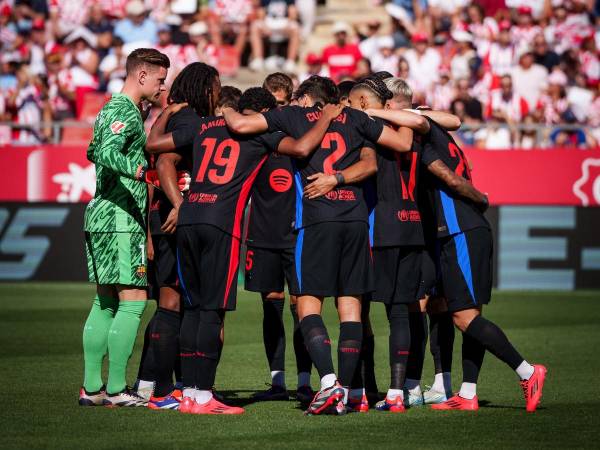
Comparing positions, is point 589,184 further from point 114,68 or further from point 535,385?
point 535,385

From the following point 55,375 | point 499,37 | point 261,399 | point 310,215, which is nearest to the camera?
point 310,215

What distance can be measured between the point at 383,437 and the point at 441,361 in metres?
1.87

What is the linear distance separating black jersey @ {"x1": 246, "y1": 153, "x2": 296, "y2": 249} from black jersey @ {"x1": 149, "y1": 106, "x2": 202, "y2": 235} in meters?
0.94

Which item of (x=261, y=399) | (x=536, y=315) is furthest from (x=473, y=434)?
(x=536, y=315)

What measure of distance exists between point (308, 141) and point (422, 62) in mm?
14588

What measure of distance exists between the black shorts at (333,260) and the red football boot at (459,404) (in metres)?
1.09

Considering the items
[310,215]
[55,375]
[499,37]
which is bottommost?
[55,375]

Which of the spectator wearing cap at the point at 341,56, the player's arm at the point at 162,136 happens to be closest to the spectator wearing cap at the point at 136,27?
the spectator wearing cap at the point at 341,56

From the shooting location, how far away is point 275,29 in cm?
2456

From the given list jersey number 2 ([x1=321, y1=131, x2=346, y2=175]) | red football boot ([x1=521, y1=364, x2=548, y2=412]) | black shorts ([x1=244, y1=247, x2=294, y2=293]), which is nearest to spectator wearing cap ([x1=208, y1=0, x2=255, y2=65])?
black shorts ([x1=244, y1=247, x2=294, y2=293])

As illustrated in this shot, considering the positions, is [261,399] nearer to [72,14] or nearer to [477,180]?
[477,180]

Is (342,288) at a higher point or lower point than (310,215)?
lower

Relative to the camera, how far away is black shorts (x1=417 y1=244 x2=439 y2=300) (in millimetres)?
8578

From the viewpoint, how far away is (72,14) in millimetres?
25422
